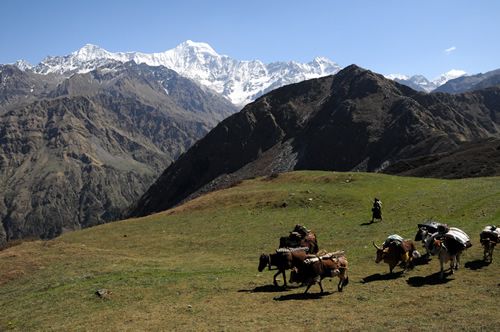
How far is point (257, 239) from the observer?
126 ft

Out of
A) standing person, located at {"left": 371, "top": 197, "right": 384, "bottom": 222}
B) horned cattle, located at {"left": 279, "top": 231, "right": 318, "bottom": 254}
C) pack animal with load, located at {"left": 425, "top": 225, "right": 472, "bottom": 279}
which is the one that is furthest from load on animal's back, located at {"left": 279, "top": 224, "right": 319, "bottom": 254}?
standing person, located at {"left": 371, "top": 197, "right": 384, "bottom": 222}

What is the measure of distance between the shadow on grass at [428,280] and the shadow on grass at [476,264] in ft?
5.30

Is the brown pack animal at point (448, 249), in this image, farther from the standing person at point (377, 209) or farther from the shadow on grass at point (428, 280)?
the standing person at point (377, 209)

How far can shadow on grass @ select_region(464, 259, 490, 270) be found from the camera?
72.6 ft

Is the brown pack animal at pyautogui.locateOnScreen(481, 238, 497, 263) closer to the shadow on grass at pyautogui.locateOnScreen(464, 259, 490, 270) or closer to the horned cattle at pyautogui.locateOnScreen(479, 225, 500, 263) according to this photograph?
the horned cattle at pyautogui.locateOnScreen(479, 225, 500, 263)

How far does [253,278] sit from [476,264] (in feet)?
46.6

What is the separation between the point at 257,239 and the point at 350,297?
19.3 meters

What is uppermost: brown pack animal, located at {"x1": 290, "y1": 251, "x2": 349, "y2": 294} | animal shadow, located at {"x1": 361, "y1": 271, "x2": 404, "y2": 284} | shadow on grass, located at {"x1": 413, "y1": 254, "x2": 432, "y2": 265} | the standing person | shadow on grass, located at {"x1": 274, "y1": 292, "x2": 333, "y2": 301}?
the standing person

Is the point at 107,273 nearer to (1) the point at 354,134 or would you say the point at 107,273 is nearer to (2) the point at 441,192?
(2) the point at 441,192

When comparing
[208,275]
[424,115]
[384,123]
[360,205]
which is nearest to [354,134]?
[384,123]

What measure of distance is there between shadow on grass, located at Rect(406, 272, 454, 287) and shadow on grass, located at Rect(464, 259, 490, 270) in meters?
1.62

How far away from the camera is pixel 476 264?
22.6 m

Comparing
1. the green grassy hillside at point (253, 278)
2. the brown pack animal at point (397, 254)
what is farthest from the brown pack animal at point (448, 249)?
the brown pack animal at point (397, 254)

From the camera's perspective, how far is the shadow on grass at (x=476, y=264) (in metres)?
22.1
